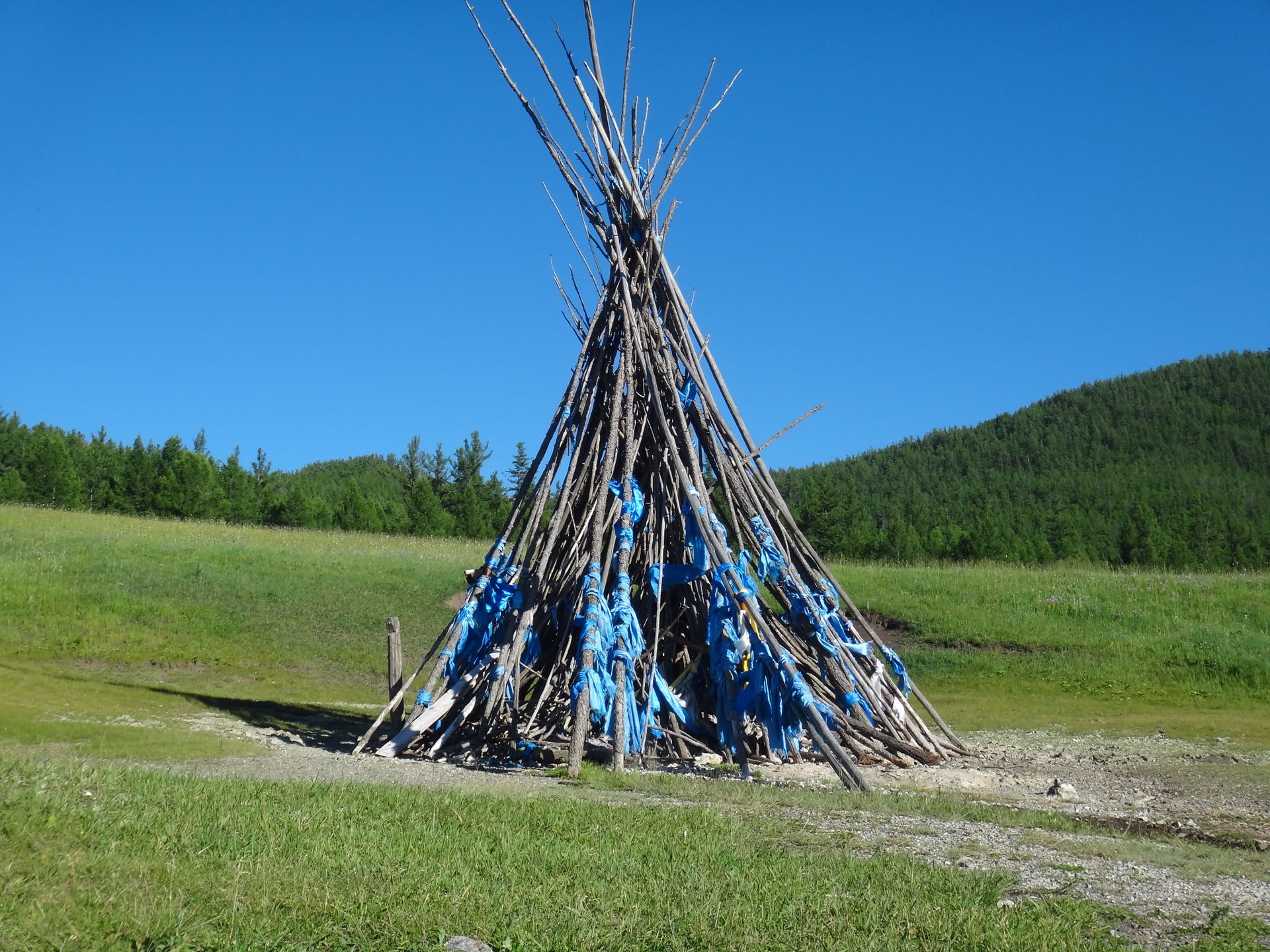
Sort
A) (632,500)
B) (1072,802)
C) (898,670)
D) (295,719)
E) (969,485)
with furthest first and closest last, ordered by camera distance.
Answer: (969,485)
(295,719)
(898,670)
(632,500)
(1072,802)

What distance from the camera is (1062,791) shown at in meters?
8.27

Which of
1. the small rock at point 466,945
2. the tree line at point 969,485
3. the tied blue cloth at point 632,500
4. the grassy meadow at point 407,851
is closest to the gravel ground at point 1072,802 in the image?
the grassy meadow at point 407,851

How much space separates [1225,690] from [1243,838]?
36.6 feet

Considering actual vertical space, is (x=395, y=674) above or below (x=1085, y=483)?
below

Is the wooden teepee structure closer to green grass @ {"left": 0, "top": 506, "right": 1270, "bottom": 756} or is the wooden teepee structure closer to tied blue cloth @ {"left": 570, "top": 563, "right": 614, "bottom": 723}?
tied blue cloth @ {"left": 570, "top": 563, "right": 614, "bottom": 723}

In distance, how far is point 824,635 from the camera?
9836mm

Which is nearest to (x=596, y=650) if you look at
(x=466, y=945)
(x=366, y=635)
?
(x=466, y=945)

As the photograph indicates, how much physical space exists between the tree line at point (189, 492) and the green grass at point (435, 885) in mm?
43753

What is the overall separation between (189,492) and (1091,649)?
139 feet

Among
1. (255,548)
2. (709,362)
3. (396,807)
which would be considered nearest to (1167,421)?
(255,548)

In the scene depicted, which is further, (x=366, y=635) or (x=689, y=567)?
(x=366, y=635)

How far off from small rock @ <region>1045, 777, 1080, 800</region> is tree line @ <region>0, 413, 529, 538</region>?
42915mm

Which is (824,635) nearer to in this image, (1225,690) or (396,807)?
(396,807)

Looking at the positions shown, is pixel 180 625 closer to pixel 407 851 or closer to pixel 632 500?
pixel 632 500
